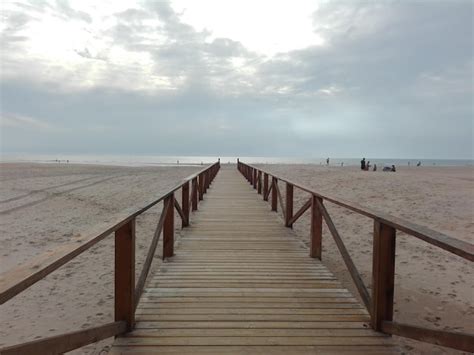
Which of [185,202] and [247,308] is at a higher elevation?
[185,202]

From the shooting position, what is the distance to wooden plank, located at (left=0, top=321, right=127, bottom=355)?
5.27ft

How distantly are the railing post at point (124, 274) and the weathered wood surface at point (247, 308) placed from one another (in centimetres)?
16

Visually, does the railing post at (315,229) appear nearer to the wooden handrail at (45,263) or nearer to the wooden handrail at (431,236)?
the wooden handrail at (431,236)

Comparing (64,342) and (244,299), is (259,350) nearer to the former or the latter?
(244,299)

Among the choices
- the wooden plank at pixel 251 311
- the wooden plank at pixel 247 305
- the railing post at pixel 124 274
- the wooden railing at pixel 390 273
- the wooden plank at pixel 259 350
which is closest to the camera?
the wooden railing at pixel 390 273

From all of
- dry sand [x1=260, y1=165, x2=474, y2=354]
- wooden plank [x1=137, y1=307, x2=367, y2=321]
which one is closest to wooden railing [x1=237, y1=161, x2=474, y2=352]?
wooden plank [x1=137, y1=307, x2=367, y2=321]

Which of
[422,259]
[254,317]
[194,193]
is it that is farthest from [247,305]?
[194,193]

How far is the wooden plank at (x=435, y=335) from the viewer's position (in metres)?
2.01

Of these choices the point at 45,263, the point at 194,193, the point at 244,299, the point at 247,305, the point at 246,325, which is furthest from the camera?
the point at 194,193

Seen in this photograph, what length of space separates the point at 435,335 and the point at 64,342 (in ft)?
6.90

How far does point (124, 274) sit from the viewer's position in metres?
2.72

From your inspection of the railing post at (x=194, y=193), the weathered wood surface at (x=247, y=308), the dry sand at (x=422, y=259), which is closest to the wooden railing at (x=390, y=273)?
the weathered wood surface at (x=247, y=308)

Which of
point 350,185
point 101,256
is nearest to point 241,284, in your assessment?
point 101,256

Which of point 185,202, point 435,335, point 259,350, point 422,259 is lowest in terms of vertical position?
point 422,259
